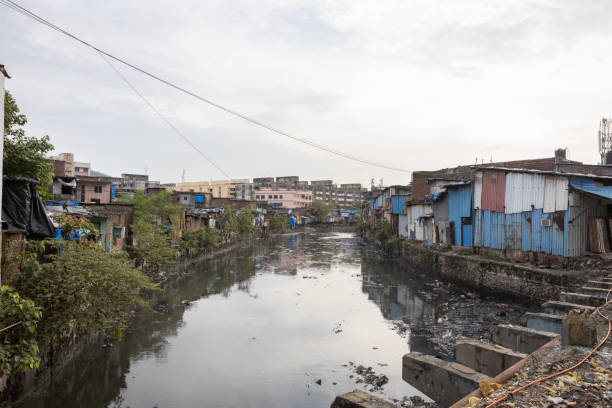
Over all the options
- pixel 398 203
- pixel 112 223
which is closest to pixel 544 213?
pixel 112 223

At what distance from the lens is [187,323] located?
1369 cm

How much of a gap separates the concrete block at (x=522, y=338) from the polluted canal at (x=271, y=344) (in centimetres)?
229

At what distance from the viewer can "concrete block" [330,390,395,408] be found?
14.8 feet

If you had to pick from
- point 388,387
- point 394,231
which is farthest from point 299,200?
point 388,387

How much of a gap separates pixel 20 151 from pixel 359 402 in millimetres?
10651

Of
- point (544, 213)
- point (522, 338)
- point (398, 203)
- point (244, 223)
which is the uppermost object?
point (398, 203)

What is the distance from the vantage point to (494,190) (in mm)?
17297

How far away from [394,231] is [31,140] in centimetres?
2887

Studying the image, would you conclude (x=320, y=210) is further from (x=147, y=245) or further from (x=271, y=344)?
(x=271, y=344)

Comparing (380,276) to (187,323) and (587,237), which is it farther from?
(187,323)

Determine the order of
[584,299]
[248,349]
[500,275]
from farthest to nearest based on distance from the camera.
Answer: [500,275], [248,349], [584,299]

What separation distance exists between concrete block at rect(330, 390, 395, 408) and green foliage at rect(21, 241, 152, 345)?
599cm

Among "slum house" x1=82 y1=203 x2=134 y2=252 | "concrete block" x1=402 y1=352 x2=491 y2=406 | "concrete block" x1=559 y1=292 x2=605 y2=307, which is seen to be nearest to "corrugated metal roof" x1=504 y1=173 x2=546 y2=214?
"concrete block" x1=559 y1=292 x2=605 y2=307

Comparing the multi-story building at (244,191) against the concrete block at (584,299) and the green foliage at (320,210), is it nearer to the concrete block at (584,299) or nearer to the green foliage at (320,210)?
the green foliage at (320,210)
